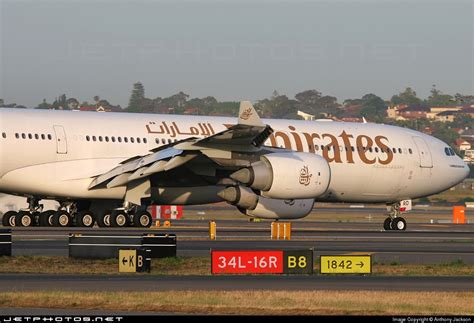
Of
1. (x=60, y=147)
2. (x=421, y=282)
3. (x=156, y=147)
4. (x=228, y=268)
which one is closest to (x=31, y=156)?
(x=60, y=147)

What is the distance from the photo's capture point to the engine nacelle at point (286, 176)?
130ft

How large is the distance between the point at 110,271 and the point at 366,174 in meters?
22.0

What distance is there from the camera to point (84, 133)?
141 feet

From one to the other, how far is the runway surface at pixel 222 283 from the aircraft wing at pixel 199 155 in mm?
13100

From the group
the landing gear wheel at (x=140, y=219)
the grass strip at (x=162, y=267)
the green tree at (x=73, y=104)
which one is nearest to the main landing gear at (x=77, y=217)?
the landing gear wheel at (x=140, y=219)

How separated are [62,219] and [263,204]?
7.72 meters

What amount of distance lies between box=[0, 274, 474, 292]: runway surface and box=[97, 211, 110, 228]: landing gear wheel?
17753 mm

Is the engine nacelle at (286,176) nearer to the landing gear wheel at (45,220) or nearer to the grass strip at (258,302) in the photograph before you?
the landing gear wheel at (45,220)

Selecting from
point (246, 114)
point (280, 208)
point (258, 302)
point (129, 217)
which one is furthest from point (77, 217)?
point (258, 302)

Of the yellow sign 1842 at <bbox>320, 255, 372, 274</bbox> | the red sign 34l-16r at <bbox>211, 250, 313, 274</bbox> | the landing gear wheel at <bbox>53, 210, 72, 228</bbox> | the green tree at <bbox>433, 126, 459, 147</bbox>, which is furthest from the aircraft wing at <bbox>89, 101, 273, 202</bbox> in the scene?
the green tree at <bbox>433, 126, 459, 147</bbox>

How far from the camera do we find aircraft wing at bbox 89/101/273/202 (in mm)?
38250

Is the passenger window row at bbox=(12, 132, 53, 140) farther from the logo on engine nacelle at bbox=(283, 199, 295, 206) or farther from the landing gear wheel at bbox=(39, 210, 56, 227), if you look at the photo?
the logo on engine nacelle at bbox=(283, 199, 295, 206)

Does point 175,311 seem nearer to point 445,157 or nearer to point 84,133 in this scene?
point 84,133

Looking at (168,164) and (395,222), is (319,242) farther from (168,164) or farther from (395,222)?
(395,222)
